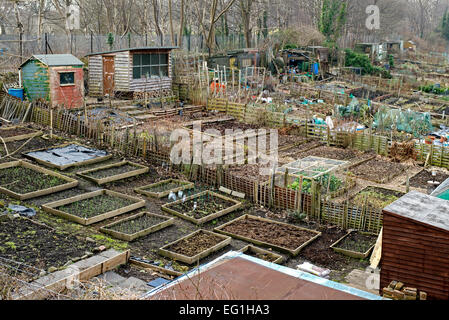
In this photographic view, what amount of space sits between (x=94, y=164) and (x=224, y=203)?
505 cm

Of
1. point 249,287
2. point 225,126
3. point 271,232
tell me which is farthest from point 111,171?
point 249,287

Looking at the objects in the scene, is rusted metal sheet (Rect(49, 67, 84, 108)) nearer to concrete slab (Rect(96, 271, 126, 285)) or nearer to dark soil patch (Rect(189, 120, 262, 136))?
dark soil patch (Rect(189, 120, 262, 136))

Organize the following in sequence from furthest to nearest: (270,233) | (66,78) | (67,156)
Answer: (66,78) < (67,156) < (270,233)

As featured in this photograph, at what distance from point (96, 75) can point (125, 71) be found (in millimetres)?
1648

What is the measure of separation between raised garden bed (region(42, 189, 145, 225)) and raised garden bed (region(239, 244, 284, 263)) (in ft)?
11.5

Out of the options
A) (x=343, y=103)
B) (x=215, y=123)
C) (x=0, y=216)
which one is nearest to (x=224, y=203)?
(x=0, y=216)

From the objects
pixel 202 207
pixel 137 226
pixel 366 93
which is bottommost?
pixel 137 226

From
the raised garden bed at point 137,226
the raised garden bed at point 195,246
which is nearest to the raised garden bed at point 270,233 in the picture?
the raised garden bed at point 195,246

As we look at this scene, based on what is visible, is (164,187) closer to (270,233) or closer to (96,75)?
(270,233)

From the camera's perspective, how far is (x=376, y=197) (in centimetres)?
1423

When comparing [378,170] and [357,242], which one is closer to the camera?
[357,242]

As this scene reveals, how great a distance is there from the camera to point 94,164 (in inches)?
666

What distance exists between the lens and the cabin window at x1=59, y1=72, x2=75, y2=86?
71.4 ft
